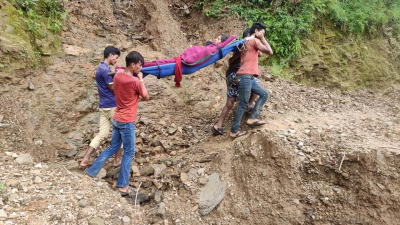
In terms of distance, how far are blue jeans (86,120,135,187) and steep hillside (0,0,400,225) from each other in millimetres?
165

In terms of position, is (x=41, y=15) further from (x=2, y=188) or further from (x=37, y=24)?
(x=2, y=188)

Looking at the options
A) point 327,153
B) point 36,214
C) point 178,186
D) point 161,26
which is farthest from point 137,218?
point 161,26

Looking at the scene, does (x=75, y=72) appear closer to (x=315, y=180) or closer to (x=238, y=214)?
(x=238, y=214)

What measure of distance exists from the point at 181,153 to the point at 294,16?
17.5 feet

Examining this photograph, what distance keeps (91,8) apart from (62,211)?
4.84 m

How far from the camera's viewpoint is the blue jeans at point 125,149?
3.37 meters

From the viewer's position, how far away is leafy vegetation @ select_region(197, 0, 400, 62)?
275 inches

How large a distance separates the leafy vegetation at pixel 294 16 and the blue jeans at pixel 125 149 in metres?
4.95

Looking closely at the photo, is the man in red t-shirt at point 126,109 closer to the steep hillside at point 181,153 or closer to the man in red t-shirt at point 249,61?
the steep hillside at point 181,153

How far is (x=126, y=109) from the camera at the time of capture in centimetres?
329

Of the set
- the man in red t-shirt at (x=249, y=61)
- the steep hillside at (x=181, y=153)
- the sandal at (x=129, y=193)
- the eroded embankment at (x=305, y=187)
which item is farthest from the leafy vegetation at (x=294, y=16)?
the sandal at (x=129, y=193)

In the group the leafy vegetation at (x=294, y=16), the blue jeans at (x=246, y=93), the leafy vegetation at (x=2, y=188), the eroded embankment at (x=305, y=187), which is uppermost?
the leafy vegetation at (x=294, y=16)

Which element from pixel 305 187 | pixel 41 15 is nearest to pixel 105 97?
pixel 41 15

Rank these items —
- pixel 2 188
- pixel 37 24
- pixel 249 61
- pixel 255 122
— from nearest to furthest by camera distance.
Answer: pixel 2 188 < pixel 249 61 < pixel 255 122 < pixel 37 24
